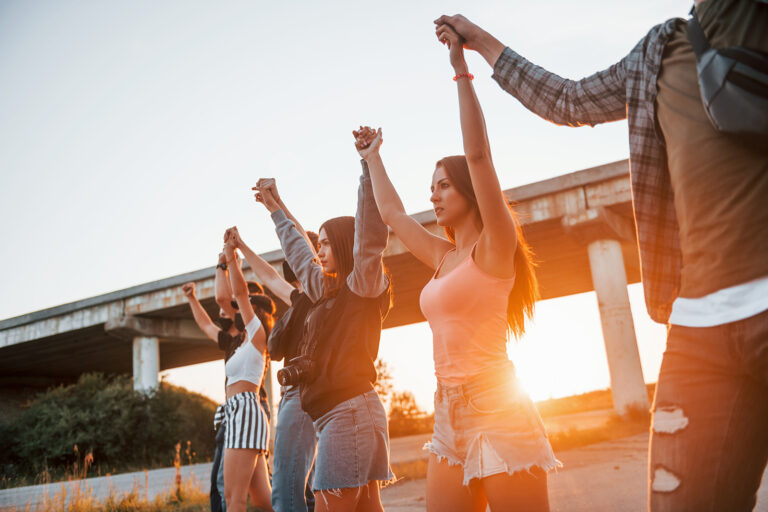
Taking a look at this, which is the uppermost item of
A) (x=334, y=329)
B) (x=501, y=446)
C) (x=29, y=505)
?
(x=334, y=329)

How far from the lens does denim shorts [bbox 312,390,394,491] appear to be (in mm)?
3037

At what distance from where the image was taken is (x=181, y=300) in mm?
20047

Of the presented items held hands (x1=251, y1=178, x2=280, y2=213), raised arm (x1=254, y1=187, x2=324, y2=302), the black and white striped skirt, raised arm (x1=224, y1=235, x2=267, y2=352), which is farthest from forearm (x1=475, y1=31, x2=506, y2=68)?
the black and white striped skirt

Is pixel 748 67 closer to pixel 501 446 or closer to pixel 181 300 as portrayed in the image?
pixel 501 446

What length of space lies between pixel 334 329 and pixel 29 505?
687cm

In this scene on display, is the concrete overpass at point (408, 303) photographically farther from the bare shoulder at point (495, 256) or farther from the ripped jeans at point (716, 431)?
the ripped jeans at point (716, 431)

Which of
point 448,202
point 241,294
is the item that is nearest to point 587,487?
point 241,294

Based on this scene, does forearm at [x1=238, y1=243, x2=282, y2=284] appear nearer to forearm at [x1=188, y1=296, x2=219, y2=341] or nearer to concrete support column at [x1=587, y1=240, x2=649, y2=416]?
forearm at [x1=188, y1=296, x2=219, y2=341]

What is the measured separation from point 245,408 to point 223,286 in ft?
4.09

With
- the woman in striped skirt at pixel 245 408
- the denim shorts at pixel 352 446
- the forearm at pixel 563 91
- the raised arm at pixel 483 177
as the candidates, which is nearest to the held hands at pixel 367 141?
the raised arm at pixel 483 177

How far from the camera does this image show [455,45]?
2.47 m

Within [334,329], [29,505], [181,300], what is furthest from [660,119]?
[181,300]

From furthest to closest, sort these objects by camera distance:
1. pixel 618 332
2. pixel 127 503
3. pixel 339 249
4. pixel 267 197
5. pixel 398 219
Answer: pixel 618 332
pixel 127 503
pixel 267 197
pixel 339 249
pixel 398 219

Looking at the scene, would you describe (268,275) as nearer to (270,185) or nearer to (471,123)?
(270,185)
